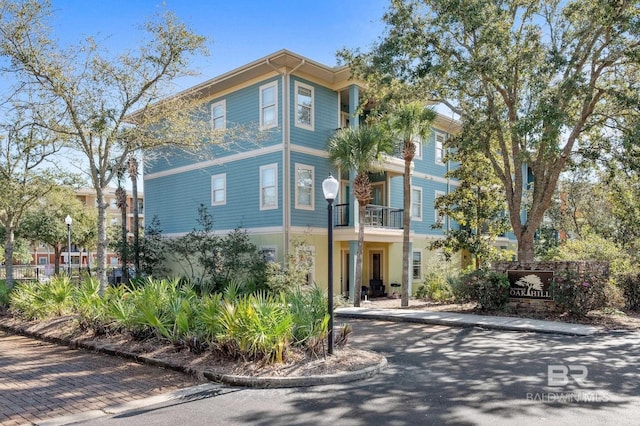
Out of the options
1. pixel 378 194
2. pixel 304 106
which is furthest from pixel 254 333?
pixel 378 194

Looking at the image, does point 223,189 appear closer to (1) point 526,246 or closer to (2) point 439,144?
(2) point 439,144

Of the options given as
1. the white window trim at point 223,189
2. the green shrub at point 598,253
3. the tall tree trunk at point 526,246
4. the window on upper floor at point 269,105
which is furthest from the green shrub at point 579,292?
the white window trim at point 223,189

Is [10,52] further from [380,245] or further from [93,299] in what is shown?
[380,245]

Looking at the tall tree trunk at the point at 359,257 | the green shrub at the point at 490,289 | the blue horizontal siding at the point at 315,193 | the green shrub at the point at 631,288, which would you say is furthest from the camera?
the blue horizontal siding at the point at 315,193

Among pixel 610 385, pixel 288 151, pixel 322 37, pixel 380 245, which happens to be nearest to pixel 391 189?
pixel 380 245

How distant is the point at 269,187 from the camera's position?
61.4ft

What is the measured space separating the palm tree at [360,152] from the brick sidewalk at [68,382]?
10.7 meters

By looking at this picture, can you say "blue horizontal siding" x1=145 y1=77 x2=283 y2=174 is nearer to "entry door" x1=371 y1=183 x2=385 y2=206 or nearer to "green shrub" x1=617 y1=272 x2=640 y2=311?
"entry door" x1=371 y1=183 x2=385 y2=206

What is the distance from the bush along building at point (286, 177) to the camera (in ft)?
59.7

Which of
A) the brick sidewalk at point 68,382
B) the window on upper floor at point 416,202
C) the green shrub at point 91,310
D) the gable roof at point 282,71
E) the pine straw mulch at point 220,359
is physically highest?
the gable roof at point 282,71

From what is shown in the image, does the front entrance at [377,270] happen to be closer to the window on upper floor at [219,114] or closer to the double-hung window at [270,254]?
the double-hung window at [270,254]

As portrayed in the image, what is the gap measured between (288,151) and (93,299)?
9176 mm

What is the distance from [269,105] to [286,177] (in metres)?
3.07

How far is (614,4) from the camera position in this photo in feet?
39.4
